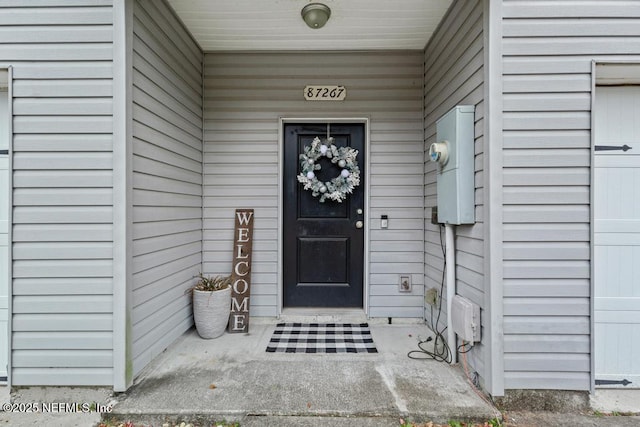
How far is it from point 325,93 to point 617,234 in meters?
2.37

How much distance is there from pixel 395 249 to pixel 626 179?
1.61m

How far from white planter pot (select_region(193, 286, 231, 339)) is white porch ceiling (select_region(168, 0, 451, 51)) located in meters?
2.14

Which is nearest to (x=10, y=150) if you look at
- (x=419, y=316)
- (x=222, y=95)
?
(x=222, y=95)

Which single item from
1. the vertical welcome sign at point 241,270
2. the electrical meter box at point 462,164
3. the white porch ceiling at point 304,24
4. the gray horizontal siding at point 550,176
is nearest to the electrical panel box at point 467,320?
the gray horizontal siding at point 550,176

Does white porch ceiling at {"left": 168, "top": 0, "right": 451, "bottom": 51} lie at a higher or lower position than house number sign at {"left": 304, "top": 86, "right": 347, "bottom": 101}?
higher

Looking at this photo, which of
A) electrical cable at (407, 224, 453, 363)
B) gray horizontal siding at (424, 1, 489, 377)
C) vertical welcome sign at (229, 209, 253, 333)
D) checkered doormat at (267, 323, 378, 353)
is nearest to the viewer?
gray horizontal siding at (424, 1, 489, 377)

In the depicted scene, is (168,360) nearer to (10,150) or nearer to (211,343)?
(211,343)

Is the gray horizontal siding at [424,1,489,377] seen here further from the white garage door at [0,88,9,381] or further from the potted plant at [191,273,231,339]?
the white garage door at [0,88,9,381]

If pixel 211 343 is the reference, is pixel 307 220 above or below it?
above

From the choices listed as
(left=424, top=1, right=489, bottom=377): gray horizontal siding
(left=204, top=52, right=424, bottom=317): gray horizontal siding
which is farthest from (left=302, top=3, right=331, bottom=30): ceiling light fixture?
(left=424, top=1, right=489, bottom=377): gray horizontal siding

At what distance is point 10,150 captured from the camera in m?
1.75

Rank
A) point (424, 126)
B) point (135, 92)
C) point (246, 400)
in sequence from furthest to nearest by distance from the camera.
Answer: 1. point (424, 126)
2. point (135, 92)
3. point (246, 400)

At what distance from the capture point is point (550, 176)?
1725 millimetres

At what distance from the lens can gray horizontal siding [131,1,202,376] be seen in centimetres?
189
